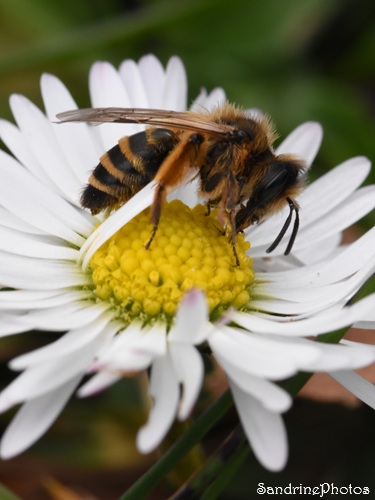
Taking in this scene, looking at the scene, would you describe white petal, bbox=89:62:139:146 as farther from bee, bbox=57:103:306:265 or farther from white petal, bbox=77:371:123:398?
white petal, bbox=77:371:123:398

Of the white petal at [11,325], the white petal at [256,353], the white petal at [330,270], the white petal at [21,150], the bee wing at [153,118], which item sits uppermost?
the bee wing at [153,118]

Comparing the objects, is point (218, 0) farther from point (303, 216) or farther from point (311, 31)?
point (303, 216)

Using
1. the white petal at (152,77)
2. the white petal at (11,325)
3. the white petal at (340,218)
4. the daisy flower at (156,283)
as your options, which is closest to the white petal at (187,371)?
the daisy flower at (156,283)

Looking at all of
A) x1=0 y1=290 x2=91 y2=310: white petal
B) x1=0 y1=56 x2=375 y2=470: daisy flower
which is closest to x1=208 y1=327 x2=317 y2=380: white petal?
x1=0 y1=56 x2=375 y2=470: daisy flower

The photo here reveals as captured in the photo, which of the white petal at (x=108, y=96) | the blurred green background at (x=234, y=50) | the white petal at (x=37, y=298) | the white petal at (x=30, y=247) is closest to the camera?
the white petal at (x=37, y=298)

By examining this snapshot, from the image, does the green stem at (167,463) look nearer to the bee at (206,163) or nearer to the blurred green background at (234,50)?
the bee at (206,163)

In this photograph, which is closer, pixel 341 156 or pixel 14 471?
pixel 14 471

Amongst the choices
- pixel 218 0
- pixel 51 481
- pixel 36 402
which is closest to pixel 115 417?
pixel 51 481
